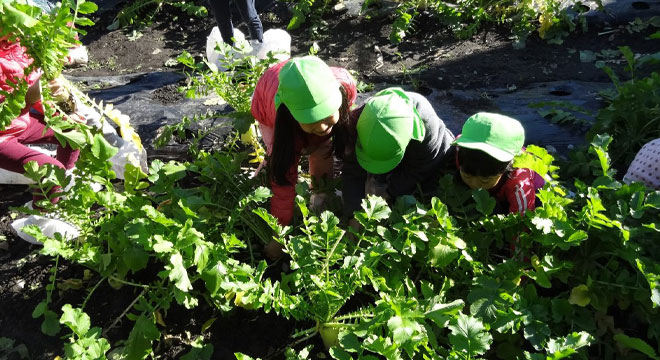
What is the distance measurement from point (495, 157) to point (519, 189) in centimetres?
25

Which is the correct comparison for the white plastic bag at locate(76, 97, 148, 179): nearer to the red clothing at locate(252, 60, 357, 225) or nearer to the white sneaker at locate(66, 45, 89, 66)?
the red clothing at locate(252, 60, 357, 225)

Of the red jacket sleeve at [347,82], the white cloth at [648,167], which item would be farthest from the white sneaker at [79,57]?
the white cloth at [648,167]

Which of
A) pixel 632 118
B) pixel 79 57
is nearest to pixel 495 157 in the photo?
pixel 632 118

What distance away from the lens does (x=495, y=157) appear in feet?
5.64

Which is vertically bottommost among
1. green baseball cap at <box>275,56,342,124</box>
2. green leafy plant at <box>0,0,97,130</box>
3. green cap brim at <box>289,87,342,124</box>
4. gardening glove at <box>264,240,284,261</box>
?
gardening glove at <box>264,240,284,261</box>

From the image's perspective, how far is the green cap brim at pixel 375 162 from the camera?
1817 millimetres

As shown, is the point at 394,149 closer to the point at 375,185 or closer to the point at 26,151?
the point at 375,185

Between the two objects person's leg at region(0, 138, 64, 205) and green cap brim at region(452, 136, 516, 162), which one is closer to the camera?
green cap brim at region(452, 136, 516, 162)

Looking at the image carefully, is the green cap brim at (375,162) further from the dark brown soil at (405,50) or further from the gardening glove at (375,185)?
the dark brown soil at (405,50)

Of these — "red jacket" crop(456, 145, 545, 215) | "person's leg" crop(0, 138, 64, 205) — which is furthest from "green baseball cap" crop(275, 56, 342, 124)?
"person's leg" crop(0, 138, 64, 205)

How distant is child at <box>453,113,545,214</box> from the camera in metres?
1.75

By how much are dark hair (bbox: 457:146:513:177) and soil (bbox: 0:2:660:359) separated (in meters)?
0.88

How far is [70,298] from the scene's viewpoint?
6.77 ft

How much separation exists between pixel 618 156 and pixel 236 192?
73.3 inches
